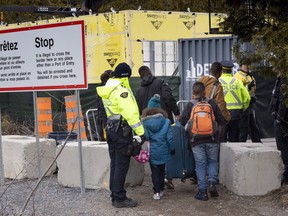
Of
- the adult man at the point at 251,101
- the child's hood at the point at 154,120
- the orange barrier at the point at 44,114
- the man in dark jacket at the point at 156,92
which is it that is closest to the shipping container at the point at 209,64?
the adult man at the point at 251,101

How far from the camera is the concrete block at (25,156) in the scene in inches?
399

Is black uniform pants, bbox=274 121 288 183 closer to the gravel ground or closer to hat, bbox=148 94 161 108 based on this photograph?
the gravel ground

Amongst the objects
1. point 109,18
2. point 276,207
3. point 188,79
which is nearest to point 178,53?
point 188,79

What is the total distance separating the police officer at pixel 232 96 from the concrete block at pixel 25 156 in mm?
3068

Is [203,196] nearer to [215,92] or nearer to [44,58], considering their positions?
[215,92]

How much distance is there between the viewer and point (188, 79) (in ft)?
49.7

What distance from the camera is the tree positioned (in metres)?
7.10

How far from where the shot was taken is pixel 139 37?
15734mm

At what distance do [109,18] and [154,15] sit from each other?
1.23 metres

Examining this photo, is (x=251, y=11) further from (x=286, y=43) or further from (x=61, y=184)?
(x=61, y=184)

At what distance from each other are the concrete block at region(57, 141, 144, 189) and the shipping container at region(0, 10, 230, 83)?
6.61 m

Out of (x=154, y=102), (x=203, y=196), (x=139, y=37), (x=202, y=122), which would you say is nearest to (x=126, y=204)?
(x=203, y=196)

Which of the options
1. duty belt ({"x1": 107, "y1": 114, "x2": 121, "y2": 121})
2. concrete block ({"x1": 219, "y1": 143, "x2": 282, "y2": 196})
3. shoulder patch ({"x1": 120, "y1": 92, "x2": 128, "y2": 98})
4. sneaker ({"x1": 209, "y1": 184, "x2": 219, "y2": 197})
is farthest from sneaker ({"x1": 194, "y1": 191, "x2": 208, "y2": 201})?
shoulder patch ({"x1": 120, "y1": 92, "x2": 128, "y2": 98})

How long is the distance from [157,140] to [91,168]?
152cm
